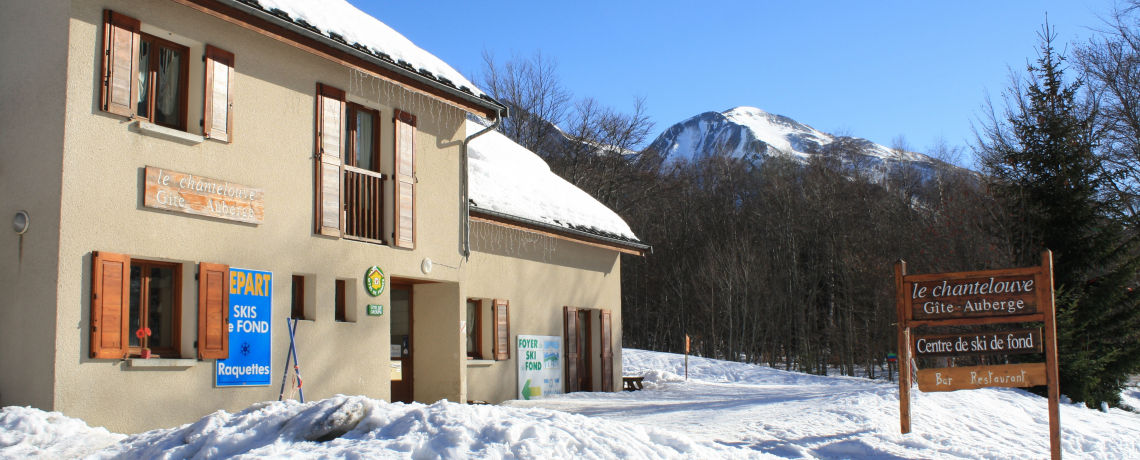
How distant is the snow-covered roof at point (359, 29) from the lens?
30.1 ft

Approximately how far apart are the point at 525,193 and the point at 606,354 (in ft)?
13.5

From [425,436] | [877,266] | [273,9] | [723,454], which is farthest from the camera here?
[877,266]

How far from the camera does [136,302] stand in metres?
7.71

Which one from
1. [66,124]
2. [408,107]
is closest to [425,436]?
[66,124]

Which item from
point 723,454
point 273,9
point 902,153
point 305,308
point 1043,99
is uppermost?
point 902,153

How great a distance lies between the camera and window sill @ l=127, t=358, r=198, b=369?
7.40 metres

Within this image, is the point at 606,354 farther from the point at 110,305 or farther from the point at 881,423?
the point at 110,305

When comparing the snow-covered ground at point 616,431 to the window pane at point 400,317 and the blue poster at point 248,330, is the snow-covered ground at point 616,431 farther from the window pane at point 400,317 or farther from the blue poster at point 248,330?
the window pane at point 400,317

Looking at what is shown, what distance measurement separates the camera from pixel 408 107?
426 inches

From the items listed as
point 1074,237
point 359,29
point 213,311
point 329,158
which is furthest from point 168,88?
point 1074,237

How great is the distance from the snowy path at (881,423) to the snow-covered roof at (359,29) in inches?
210

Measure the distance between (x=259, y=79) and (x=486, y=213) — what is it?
4991mm

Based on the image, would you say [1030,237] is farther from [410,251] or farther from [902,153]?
[902,153]

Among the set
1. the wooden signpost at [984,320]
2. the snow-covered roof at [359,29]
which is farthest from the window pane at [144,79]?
the wooden signpost at [984,320]
